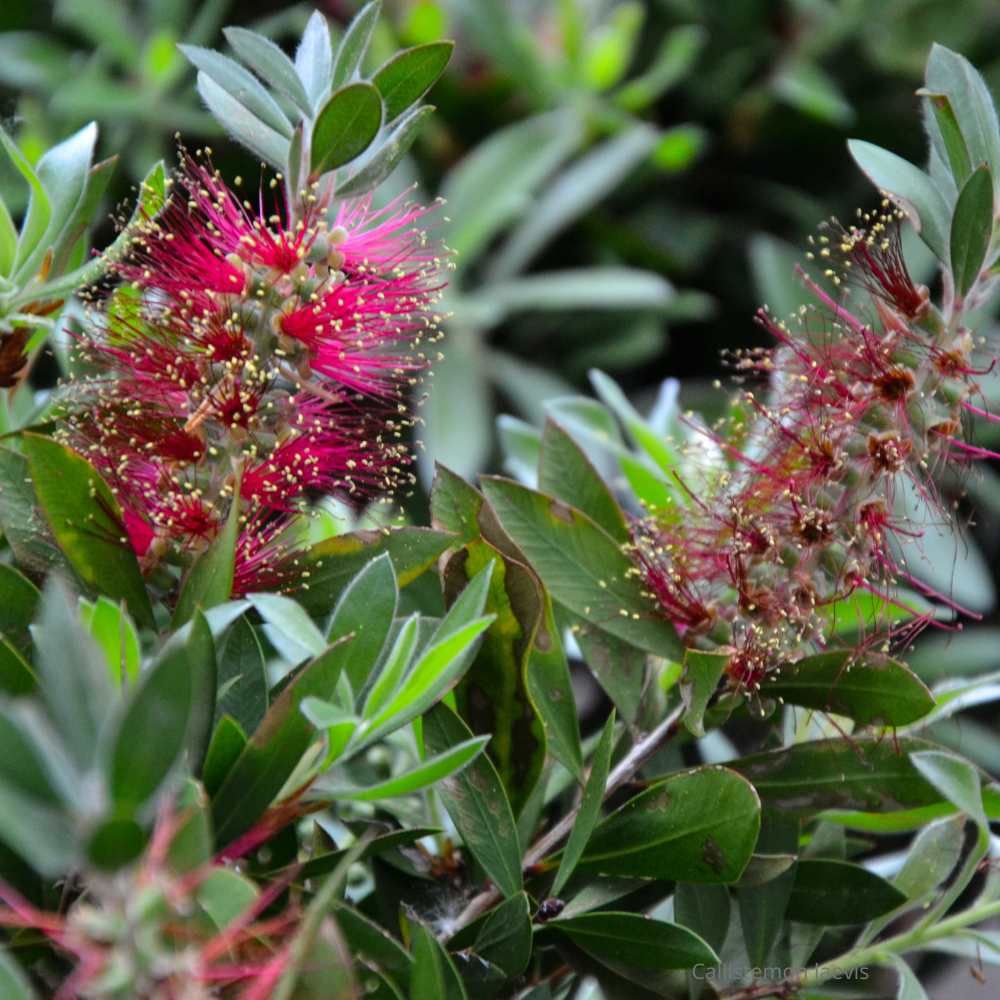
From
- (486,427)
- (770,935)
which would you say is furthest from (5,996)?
(486,427)

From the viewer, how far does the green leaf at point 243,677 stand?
1.46ft

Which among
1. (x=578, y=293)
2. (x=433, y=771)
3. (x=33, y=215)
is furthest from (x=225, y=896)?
(x=578, y=293)

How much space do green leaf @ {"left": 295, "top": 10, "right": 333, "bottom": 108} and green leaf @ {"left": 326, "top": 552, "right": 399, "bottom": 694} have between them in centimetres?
17

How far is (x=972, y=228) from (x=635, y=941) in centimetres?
26

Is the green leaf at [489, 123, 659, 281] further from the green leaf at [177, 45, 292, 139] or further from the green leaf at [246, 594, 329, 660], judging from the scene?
the green leaf at [246, 594, 329, 660]

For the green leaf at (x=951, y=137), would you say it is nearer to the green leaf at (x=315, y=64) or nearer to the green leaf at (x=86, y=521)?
the green leaf at (x=315, y=64)

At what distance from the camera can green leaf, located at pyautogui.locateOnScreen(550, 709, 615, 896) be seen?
1.42 feet

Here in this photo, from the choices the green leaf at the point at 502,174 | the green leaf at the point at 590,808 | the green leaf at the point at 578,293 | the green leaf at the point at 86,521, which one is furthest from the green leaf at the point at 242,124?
the green leaf at the point at 502,174

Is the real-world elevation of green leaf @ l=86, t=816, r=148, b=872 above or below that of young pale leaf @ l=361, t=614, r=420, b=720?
above

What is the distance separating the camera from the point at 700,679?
0.46m

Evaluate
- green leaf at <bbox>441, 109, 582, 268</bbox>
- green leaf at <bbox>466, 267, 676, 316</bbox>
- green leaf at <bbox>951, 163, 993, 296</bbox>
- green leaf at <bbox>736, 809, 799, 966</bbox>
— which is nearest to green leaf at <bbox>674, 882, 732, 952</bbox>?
green leaf at <bbox>736, 809, 799, 966</bbox>

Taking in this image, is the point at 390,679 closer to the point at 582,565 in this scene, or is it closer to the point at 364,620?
the point at 364,620

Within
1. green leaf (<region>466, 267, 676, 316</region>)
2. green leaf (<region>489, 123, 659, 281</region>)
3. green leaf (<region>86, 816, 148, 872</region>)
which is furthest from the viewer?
green leaf (<region>489, 123, 659, 281</region>)

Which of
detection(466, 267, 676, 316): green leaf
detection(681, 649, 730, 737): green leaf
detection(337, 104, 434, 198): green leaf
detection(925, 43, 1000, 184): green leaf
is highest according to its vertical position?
detection(337, 104, 434, 198): green leaf
